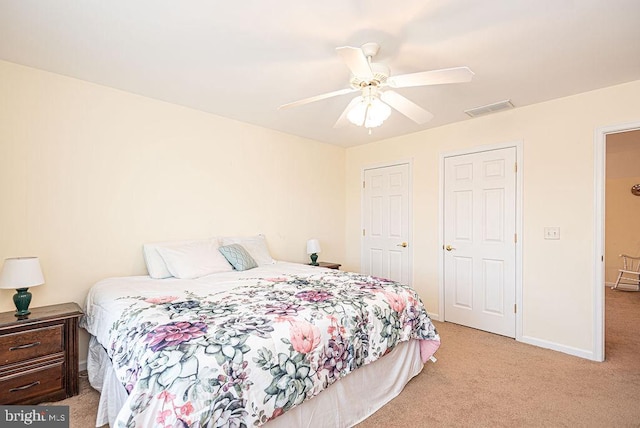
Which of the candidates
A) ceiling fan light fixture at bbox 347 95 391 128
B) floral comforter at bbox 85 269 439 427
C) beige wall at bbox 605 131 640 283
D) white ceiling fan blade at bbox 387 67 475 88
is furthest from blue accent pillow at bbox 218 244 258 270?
beige wall at bbox 605 131 640 283

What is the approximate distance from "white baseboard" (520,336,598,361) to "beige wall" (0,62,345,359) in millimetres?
2818

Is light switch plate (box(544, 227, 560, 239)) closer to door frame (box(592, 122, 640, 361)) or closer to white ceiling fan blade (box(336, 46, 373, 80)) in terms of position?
door frame (box(592, 122, 640, 361))

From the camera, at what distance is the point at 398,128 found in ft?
13.0

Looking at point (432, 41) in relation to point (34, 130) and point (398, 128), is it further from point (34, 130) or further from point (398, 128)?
point (34, 130)

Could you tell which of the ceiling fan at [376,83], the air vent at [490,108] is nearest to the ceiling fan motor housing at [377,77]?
the ceiling fan at [376,83]

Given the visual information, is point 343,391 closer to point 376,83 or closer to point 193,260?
point 193,260

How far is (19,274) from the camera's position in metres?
2.09

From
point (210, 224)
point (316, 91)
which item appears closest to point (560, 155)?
point (316, 91)

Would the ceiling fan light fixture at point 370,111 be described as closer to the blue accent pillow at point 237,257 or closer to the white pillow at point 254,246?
the blue accent pillow at point 237,257

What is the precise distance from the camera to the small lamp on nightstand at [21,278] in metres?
2.08

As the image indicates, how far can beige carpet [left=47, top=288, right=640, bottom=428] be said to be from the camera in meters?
1.98

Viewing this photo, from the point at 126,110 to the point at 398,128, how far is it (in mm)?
2891

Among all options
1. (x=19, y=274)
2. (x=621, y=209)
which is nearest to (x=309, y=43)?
(x=19, y=274)

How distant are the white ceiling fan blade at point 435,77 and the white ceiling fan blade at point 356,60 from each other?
182 millimetres
